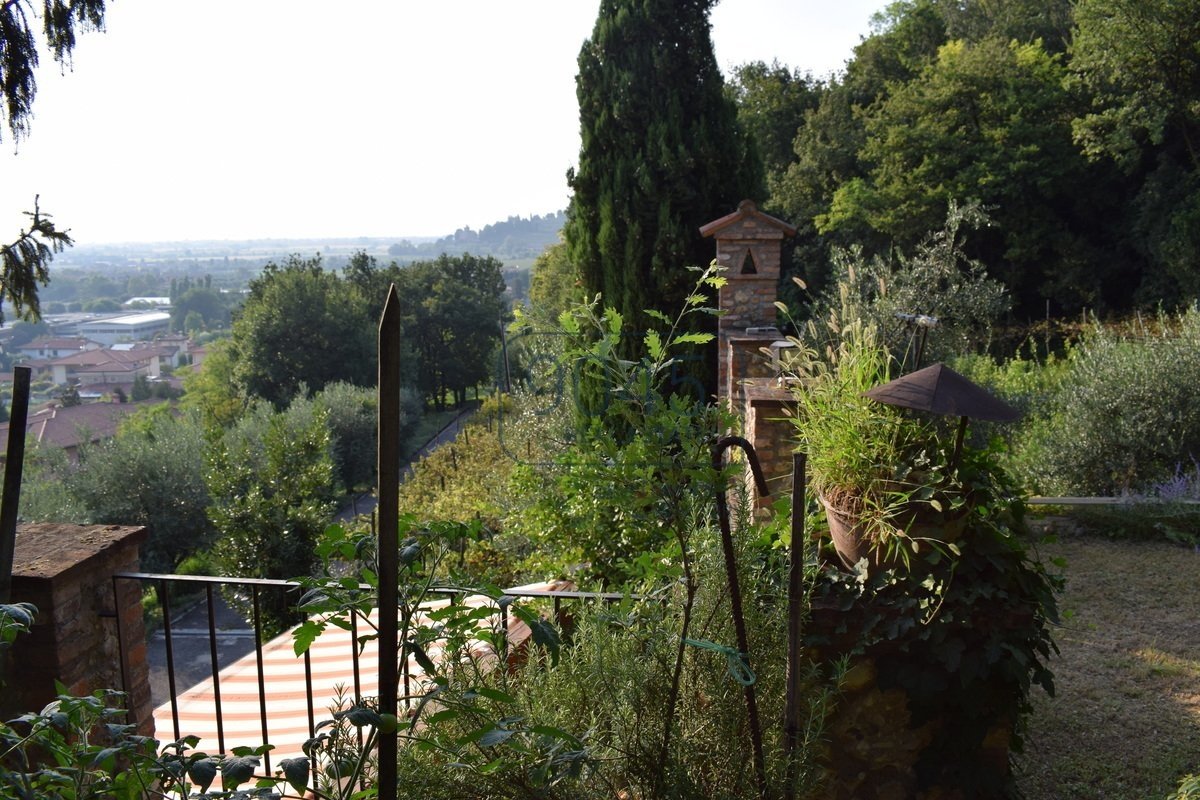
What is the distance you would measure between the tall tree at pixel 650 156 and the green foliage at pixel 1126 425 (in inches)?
146

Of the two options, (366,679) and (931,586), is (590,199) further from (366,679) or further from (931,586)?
(931,586)

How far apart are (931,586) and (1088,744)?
1.44m

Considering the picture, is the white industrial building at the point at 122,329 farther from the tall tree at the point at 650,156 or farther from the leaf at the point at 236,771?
the leaf at the point at 236,771

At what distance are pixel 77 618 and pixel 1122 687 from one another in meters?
3.76

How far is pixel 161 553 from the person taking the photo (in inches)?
537

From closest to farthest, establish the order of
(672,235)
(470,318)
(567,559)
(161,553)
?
(567,559)
(672,235)
(161,553)
(470,318)

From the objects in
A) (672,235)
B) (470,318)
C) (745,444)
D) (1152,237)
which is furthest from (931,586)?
(470,318)

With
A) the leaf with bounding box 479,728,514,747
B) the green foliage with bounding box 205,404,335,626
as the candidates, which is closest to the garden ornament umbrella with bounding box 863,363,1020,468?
the leaf with bounding box 479,728,514,747

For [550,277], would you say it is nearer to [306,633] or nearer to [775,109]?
[775,109]

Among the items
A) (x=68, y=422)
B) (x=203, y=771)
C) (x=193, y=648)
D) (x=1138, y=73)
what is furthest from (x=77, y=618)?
(x=68, y=422)

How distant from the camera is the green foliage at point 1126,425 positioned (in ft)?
20.0

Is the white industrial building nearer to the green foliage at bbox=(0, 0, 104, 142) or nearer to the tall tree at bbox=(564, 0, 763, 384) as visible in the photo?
the tall tree at bbox=(564, 0, 763, 384)

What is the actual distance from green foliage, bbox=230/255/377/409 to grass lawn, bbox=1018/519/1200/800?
76.7ft

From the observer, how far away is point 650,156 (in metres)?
8.98
